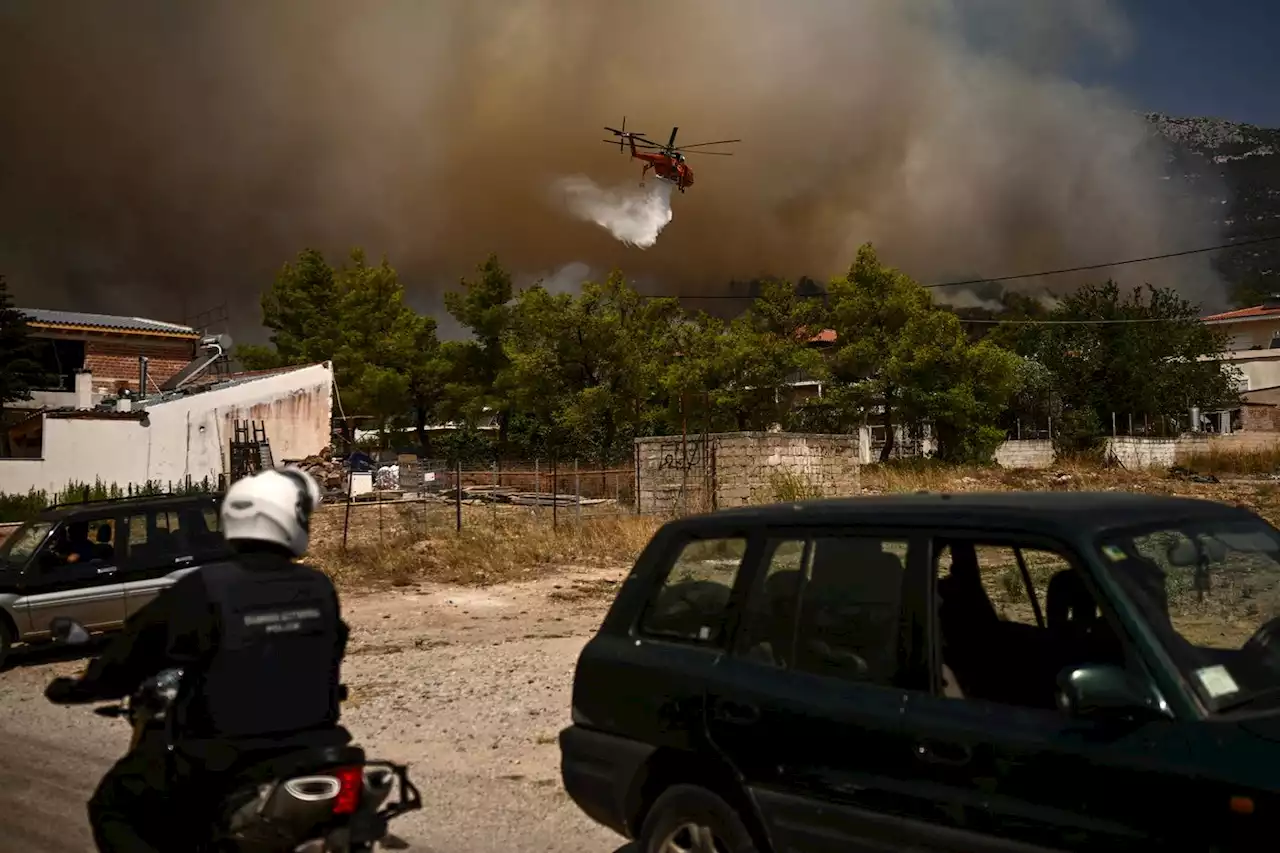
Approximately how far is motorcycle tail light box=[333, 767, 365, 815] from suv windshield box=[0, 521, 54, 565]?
951 centimetres

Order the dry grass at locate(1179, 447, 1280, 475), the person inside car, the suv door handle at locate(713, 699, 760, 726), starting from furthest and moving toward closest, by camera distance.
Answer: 1. the dry grass at locate(1179, 447, 1280, 475)
2. the person inside car
3. the suv door handle at locate(713, 699, 760, 726)

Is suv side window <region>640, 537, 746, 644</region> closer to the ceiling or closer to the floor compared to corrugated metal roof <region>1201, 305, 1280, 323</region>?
closer to the floor

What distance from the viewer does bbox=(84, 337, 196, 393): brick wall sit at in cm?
4178

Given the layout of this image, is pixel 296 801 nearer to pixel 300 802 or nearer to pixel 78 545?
pixel 300 802

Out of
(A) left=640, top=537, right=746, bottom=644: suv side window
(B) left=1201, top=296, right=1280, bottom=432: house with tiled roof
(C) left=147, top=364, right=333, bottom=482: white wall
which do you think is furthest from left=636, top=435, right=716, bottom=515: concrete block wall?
(B) left=1201, top=296, right=1280, bottom=432: house with tiled roof

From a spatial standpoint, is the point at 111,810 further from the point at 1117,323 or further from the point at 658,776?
the point at 1117,323

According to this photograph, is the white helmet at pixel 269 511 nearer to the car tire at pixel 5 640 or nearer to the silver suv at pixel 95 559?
the silver suv at pixel 95 559

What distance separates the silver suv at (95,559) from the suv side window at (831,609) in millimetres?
8579

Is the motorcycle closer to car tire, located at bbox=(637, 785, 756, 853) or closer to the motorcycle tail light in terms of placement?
the motorcycle tail light

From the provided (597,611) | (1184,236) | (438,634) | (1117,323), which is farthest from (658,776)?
(1184,236)

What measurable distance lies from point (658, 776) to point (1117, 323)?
193ft

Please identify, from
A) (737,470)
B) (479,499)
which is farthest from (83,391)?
(737,470)

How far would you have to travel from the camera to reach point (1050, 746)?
311 centimetres

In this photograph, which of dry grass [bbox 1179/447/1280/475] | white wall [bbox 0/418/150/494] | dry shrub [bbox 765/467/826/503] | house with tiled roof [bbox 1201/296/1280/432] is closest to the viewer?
dry shrub [bbox 765/467/826/503]
